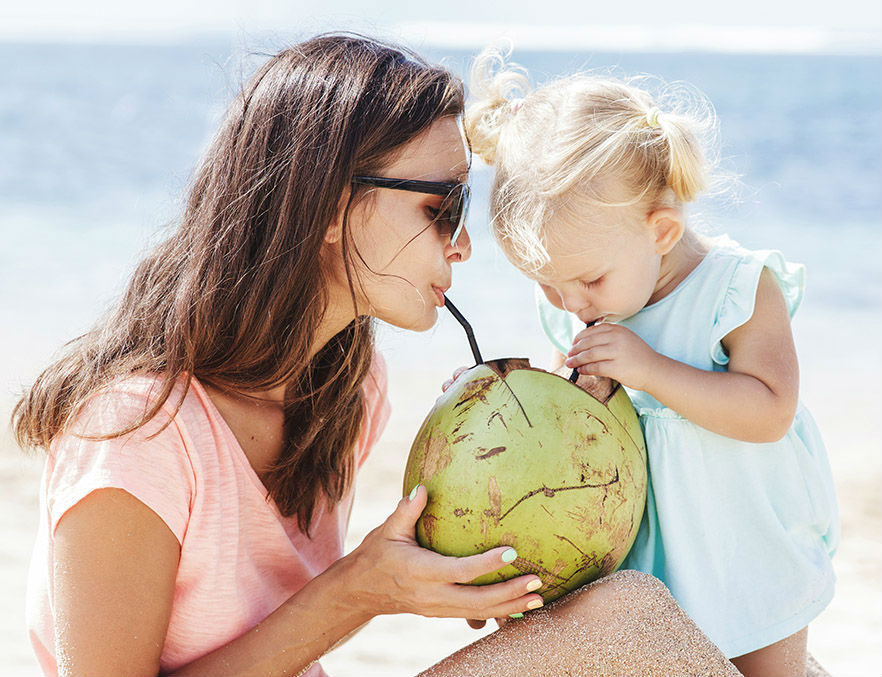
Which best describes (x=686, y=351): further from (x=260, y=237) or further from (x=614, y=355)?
(x=260, y=237)

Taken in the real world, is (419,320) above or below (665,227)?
below

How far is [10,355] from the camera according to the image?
6.18 meters

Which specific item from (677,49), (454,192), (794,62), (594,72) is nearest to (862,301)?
(594,72)

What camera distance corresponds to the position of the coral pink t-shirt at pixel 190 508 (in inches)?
58.6

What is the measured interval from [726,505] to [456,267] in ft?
16.7

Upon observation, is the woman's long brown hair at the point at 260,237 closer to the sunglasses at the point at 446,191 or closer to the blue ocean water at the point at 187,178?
→ the sunglasses at the point at 446,191

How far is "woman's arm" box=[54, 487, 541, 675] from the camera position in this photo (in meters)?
1.41

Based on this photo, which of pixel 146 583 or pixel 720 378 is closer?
pixel 146 583

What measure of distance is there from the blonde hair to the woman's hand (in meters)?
0.60

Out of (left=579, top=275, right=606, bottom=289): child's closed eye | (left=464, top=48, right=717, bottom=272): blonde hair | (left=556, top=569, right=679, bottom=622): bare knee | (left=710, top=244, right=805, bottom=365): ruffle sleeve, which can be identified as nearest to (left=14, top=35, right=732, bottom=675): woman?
(left=556, top=569, right=679, bottom=622): bare knee

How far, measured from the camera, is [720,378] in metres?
1.66

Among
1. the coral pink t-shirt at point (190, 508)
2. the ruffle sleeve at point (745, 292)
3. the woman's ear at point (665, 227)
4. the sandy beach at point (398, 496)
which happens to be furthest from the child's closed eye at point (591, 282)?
the coral pink t-shirt at point (190, 508)

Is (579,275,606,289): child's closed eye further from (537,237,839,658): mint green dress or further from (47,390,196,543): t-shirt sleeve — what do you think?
(47,390,196,543): t-shirt sleeve

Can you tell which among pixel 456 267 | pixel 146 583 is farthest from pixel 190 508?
pixel 456 267
